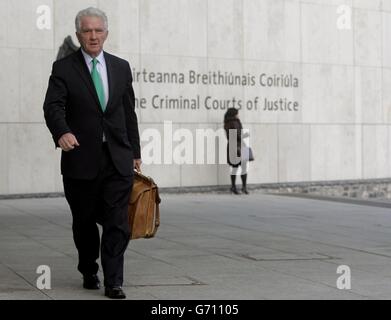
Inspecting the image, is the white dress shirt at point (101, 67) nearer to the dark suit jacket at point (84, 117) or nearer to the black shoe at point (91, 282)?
the dark suit jacket at point (84, 117)

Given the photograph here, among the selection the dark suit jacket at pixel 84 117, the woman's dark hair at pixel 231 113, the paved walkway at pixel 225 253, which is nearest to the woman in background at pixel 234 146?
the woman's dark hair at pixel 231 113

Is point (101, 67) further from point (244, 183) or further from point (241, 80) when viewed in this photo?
point (241, 80)

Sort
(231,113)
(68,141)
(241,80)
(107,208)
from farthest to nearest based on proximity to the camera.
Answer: (241,80), (231,113), (107,208), (68,141)

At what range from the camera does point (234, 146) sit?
17141 mm

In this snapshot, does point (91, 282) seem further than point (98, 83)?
Yes

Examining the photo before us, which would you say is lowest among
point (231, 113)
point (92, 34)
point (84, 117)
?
point (84, 117)

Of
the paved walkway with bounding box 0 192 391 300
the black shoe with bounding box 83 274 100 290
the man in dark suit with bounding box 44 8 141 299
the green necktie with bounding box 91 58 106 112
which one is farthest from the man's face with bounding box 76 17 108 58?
the paved walkway with bounding box 0 192 391 300

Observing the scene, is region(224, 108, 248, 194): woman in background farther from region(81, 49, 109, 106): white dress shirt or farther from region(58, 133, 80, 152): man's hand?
region(58, 133, 80, 152): man's hand

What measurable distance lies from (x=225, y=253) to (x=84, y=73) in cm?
318

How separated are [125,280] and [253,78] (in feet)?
38.5

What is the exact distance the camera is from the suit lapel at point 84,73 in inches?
243

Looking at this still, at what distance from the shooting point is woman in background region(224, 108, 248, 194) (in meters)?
16.8

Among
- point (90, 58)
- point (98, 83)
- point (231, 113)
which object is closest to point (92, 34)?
point (90, 58)

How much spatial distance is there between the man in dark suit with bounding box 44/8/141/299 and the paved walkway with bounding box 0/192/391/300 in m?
0.49
